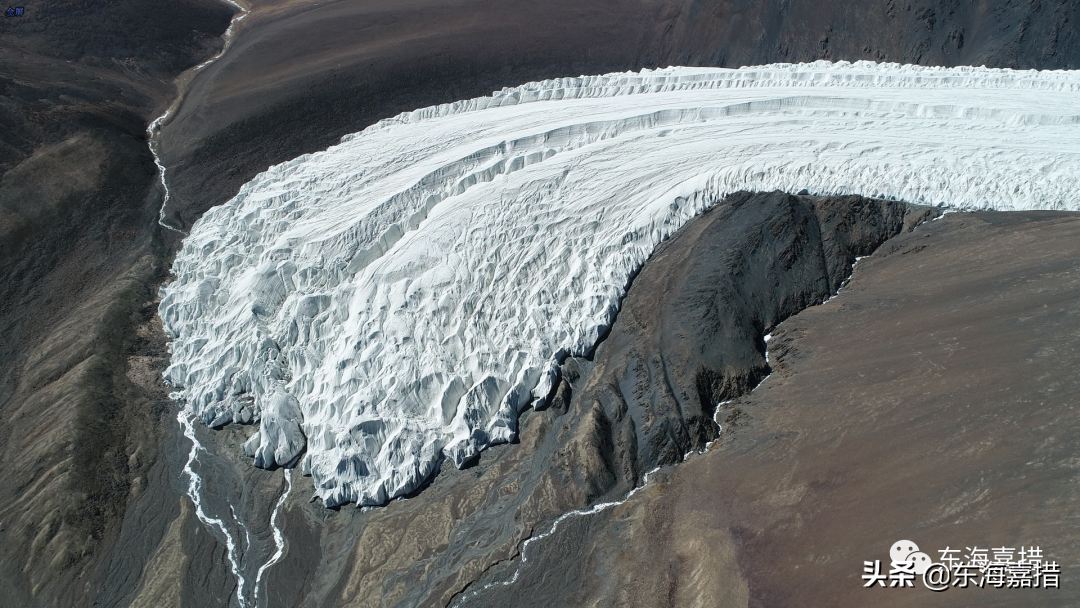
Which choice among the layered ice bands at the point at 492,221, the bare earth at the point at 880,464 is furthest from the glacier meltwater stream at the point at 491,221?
the bare earth at the point at 880,464

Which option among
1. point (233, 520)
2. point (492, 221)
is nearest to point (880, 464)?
point (492, 221)

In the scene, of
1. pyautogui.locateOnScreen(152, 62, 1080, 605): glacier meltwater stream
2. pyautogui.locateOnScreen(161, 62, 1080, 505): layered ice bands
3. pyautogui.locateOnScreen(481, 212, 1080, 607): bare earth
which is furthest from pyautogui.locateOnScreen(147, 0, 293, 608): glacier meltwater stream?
pyautogui.locateOnScreen(481, 212, 1080, 607): bare earth

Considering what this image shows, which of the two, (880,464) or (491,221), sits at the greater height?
(491,221)

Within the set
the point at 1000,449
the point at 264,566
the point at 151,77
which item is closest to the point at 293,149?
the point at 151,77

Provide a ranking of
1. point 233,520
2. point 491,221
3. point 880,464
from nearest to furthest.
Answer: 1. point 880,464
2. point 233,520
3. point 491,221

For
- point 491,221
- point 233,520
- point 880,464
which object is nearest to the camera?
point 880,464

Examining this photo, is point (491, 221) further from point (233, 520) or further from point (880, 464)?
point (880, 464)

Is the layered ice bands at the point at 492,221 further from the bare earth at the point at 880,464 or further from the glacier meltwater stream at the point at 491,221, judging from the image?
the bare earth at the point at 880,464
